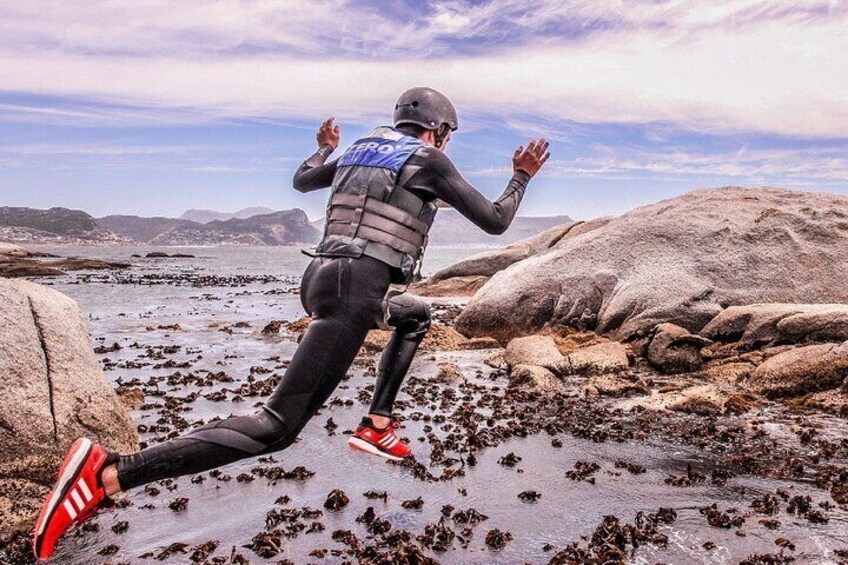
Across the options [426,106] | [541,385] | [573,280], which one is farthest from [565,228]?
[426,106]

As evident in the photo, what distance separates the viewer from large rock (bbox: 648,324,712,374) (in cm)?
1509

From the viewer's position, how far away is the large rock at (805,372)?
12492 mm

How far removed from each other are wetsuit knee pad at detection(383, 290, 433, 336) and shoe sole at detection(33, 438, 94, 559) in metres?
2.15

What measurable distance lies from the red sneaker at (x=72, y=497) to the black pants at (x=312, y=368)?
408 mm

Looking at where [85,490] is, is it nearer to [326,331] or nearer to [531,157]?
[326,331]

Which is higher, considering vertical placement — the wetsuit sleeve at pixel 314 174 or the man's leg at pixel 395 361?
the wetsuit sleeve at pixel 314 174

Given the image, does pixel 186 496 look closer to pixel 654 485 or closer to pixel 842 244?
pixel 654 485

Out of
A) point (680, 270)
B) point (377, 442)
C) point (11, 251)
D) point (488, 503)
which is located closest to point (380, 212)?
point (377, 442)

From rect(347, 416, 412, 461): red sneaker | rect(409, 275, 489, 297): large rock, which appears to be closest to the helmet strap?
rect(347, 416, 412, 461): red sneaker

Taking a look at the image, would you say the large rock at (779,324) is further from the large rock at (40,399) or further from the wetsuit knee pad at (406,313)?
the large rock at (40,399)

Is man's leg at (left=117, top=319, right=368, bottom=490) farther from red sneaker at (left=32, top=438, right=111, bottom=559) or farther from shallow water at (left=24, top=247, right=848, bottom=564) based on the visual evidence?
shallow water at (left=24, top=247, right=848, bottom=564)

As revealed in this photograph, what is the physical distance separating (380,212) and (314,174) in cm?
122

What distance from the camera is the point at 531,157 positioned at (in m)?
5.47

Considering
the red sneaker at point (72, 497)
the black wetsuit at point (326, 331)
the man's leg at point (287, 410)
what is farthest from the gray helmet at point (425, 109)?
the red sneaker at point (72, 497)
